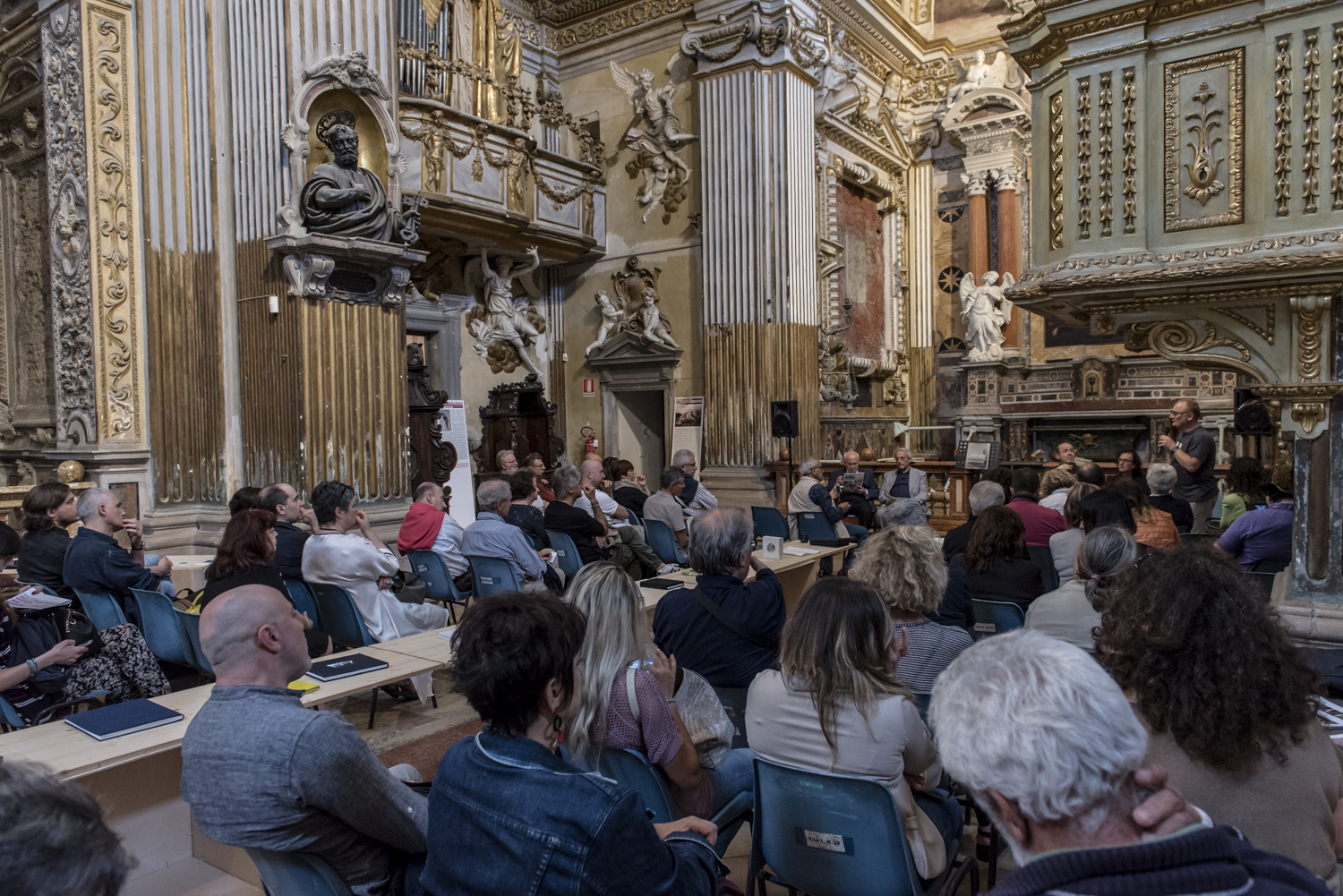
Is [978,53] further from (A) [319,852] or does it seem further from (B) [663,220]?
(A) [319,852]

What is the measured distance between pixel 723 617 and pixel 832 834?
0.96 m

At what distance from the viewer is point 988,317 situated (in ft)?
45.1

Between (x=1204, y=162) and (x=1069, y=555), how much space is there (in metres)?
1.80

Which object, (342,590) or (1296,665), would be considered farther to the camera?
(342,590)

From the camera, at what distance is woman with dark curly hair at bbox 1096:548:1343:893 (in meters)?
1.57

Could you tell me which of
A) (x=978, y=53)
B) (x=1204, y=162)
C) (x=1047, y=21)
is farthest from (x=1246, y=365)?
(x=978, y=53)

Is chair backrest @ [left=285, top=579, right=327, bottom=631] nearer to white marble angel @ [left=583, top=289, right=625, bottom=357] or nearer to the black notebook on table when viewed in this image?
the black notebook on table

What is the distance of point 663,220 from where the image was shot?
12.1m

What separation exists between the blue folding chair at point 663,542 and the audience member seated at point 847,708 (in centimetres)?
415

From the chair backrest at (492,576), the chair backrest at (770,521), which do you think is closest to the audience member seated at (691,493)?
the chair backrest at (770,521)

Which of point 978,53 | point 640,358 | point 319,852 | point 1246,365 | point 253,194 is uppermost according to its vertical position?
point 978,53

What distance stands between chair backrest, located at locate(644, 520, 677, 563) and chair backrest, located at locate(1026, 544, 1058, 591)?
2.52 m

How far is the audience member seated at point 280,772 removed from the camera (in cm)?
169

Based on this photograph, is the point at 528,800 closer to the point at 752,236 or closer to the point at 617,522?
the point at 617,522
